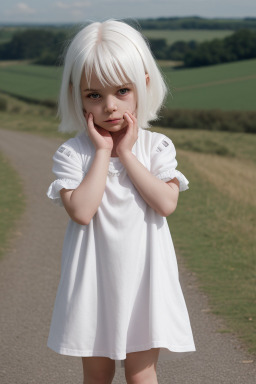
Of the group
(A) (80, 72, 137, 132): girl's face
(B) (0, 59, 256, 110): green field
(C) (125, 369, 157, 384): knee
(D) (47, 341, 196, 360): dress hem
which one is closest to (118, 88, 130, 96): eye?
(A) (80, 72, 137, 132): girl's face

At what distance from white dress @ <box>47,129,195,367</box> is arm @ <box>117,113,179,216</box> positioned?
2.5 inches

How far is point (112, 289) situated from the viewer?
2.55m

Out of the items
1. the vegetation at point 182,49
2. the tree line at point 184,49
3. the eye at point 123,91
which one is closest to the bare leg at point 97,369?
the eye at point 123,91

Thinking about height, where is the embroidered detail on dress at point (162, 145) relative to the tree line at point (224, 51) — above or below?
above

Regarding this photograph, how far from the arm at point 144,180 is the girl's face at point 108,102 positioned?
0.13 ft

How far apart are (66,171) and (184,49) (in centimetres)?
6814

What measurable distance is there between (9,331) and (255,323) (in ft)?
5.96

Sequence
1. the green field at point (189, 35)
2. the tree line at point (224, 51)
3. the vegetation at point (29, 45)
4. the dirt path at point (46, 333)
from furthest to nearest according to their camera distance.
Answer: the green field at point (189, 35) < the vegetation at point (29, 45) < the tree line at point (224, 51) < the dirt path at point (46, 333)

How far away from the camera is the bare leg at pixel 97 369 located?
264 centimetres

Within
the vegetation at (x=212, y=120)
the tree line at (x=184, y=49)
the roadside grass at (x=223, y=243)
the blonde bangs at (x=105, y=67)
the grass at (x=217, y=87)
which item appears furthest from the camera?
the tree line at (x=184, y=49)

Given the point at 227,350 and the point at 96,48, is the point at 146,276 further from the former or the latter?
the point at 227,350

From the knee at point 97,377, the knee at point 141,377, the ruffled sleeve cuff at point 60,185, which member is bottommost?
the knee at point 97,377

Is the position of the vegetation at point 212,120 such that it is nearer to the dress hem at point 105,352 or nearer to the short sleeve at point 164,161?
the short sleeve at point 164,161

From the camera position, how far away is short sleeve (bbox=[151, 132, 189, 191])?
104 inches
